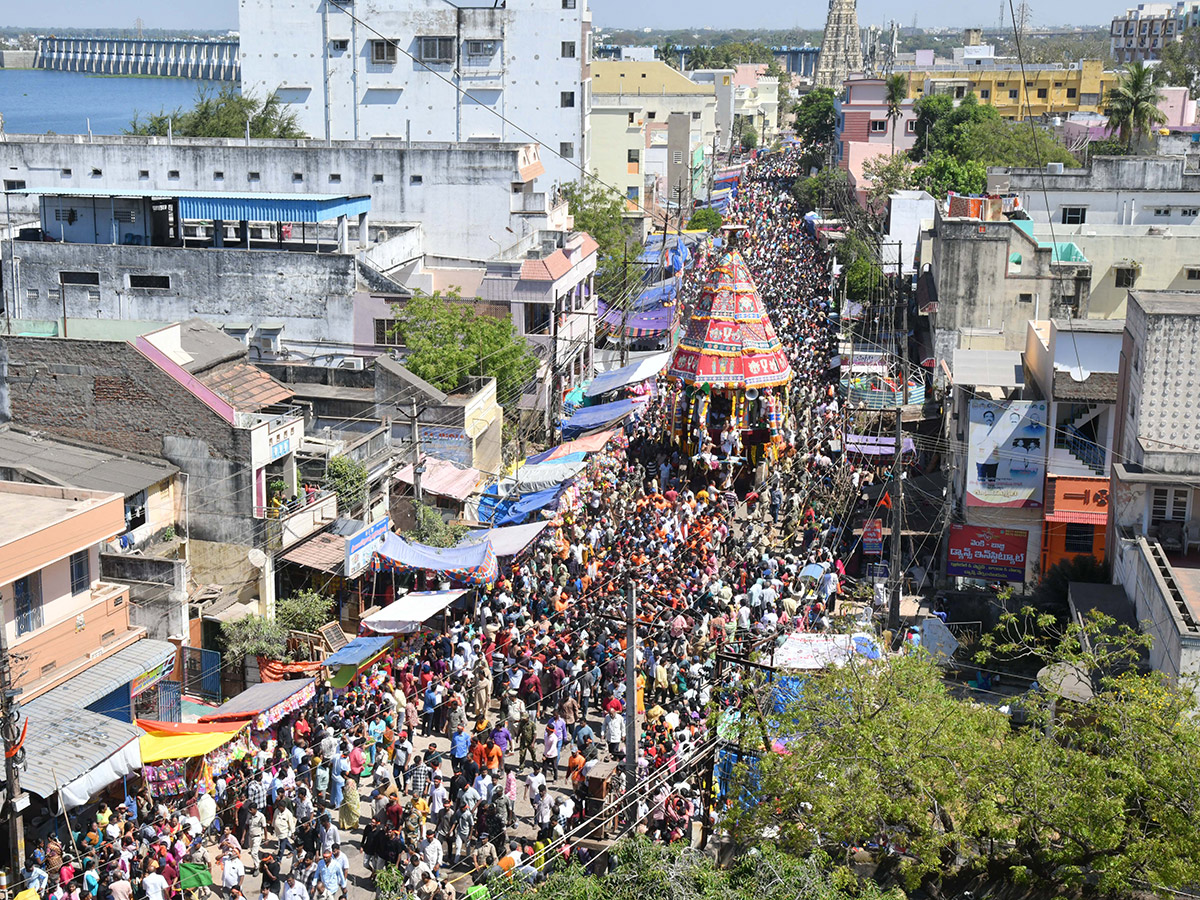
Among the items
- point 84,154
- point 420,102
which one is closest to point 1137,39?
point 420,102

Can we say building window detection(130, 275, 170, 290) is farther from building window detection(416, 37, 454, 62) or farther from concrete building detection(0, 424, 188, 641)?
building window detection(416, 37, 454, 62)

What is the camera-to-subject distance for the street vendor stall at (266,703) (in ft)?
62.5

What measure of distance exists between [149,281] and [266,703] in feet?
60.5

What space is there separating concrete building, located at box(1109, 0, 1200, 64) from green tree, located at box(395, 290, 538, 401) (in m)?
129

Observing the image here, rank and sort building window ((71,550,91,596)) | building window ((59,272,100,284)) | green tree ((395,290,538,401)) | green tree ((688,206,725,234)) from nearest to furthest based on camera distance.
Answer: building window ((71,550,91,596))
green tree ((395,290,538,401))
building window ((59,272,100,284))
green tree ((688,206,725,234))

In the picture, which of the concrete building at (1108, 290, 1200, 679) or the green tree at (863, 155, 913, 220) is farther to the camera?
the green tree at (863, 155, 913, 220)

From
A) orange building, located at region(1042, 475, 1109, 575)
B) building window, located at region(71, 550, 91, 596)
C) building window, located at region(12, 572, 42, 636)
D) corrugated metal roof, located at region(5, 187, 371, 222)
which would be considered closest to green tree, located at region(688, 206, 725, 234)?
corrugated metal roof, located at region(5, 187, 371, 222)

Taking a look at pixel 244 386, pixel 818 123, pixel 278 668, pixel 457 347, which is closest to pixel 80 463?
pixel 244 386

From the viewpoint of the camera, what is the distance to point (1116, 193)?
45.1 m

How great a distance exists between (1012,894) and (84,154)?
137 ft

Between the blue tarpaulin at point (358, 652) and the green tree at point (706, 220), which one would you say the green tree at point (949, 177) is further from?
the blue tarpaulin at point (358, 652)

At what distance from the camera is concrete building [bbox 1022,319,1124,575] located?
84.5ft

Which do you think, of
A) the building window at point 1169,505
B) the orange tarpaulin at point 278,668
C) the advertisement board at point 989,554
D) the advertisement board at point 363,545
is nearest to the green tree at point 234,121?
the advertisement board at point 363,545

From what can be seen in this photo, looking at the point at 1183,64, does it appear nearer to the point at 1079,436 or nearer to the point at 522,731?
the point at 1079,436
